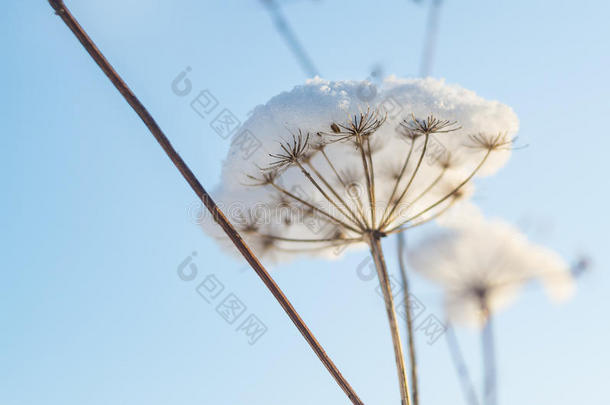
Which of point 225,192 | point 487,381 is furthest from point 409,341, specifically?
point 225,192

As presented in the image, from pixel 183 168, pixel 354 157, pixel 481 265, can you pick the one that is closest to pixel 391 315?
pixel 481 265

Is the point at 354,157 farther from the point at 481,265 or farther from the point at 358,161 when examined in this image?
the point at 481,265

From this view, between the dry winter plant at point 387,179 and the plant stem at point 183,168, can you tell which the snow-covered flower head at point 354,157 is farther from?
the plant stem at point 183,168

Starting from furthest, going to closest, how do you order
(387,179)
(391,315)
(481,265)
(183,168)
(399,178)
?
(387,179) → (399,178) → (481,265) → (391,315) → (183,168)

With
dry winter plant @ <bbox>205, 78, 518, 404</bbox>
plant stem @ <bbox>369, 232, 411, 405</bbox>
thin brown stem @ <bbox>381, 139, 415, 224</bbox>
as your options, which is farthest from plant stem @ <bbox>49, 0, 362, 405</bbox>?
thin brown stem @ <bbox>381, 139, 415, 224</bbox>

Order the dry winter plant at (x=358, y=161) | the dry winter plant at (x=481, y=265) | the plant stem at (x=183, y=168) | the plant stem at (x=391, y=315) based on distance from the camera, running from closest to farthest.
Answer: the plant stem at (x=183, y=168)
the plant stem at (x=391, y=315)
the dry winter plant at (x=358, y=161)
the dry winter plant at (x=481, y=265)

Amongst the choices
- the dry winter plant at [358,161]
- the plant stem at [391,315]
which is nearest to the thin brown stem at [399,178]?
the dry winter plant at [358,161]
